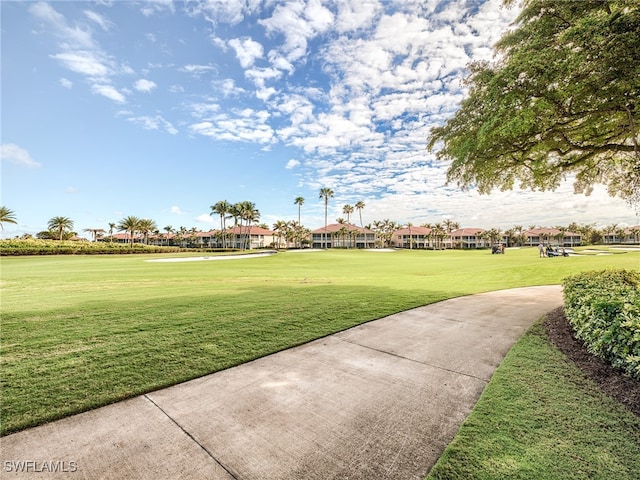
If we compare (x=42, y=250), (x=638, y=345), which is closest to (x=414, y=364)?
(x=638, y=345)

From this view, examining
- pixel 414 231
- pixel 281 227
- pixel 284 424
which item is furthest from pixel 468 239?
pixel 284 424

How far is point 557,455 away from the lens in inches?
102

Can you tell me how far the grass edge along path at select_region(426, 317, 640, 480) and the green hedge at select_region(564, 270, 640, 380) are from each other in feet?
1.88

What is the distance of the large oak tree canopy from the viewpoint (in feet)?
21.3

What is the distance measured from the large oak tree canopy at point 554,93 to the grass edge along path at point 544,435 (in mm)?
5879

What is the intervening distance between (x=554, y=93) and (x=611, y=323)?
5.93m

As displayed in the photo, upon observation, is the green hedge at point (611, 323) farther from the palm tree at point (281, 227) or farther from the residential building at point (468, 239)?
the residential building at point (468, 239)

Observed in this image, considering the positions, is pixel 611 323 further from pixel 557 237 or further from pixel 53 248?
pixel 557 237

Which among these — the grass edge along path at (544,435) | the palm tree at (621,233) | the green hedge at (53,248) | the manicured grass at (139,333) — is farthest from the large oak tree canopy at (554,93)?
the palm tree at (621,233)

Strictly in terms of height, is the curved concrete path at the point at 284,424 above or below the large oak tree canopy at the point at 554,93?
below

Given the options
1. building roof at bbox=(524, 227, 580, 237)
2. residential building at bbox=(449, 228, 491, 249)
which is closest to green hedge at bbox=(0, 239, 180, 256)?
residential building at bbox=(449, 228, 491, 249)

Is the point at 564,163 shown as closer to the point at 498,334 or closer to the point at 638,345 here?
the point at 498,334

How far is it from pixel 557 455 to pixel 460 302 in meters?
7.22

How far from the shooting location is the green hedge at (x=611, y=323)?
3840 millimetres
